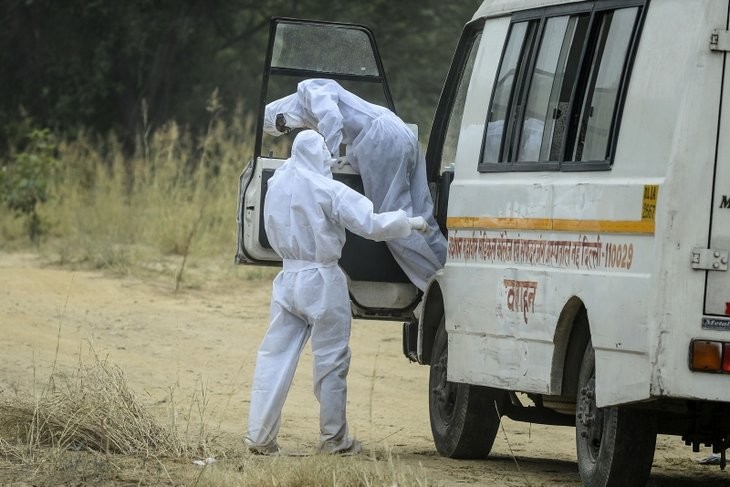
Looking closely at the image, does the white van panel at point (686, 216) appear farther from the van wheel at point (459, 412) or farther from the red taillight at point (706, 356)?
the van wheel at point (459, 412)

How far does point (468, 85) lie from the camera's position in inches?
335

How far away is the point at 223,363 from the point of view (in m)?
12.4

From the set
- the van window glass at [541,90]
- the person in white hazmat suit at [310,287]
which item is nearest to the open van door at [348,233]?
the person in white hazmat suit at [310,287]

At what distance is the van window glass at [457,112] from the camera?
8.56 meters

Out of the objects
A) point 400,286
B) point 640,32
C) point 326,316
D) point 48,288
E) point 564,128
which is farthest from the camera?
point 48,288

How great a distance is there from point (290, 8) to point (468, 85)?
60.7 feet

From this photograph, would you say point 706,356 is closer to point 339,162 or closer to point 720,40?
point 720,40

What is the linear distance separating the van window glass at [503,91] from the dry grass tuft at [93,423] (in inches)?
79.7

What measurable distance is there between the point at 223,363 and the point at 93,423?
4483mm

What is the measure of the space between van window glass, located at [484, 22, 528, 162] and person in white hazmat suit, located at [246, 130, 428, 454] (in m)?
0.56

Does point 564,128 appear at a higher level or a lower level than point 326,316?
higher

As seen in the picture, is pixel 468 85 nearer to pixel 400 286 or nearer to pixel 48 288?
pixel 400 286

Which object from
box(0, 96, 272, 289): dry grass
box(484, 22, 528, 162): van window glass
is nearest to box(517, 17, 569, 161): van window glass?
box(484, 22, 528, 162): van window glass

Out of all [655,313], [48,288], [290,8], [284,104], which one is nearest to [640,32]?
Answer: [655,313]
